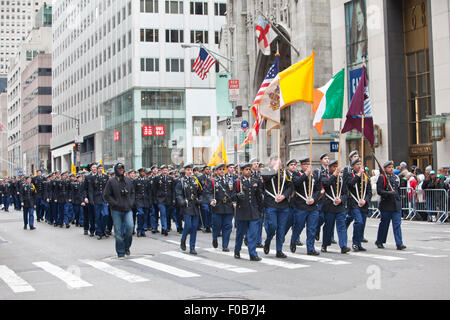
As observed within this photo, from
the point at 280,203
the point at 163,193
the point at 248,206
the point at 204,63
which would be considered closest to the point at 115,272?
the point at 248,206

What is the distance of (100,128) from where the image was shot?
73.1 m

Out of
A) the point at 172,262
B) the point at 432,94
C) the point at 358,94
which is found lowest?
the point at 172,262

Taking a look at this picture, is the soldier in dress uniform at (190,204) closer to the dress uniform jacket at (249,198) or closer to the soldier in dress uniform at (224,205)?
the soldier in dress uniform at (224,205)

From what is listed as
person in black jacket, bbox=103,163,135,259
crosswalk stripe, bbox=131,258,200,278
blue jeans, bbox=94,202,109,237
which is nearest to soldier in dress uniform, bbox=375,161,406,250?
crosswalk stripe, bbox=131,258,200,278

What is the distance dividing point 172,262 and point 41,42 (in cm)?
11799

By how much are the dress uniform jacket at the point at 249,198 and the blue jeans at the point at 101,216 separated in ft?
23.0

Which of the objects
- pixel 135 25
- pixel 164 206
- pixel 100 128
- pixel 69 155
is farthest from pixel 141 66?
pixel 164 206

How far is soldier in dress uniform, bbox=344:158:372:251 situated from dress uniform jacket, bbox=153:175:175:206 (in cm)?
757

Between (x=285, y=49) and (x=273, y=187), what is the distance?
103ft

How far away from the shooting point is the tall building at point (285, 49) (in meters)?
36.9

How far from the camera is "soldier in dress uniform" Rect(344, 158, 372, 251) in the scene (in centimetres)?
1330

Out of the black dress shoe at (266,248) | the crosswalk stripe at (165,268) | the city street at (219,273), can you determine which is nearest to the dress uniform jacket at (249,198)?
the black dress shoe at (266,248)
